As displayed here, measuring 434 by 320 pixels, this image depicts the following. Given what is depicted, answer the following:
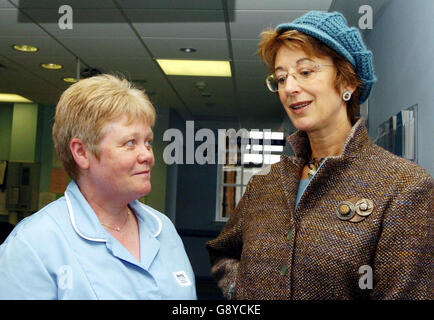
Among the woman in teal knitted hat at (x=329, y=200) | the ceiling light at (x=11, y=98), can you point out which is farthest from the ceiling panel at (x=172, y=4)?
the ceiling light at (x=11, y=98)

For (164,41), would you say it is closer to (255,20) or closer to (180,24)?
(180,24)

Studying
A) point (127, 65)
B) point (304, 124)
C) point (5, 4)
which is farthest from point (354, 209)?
point (127, 65)

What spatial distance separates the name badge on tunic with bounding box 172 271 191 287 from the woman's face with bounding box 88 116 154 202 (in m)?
0.15

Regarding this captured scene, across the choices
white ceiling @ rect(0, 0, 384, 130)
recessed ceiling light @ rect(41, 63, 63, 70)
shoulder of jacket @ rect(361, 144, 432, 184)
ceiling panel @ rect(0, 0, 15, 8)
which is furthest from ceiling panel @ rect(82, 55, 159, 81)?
shoulder of jacket @ rect(361, 144, 432, 184)

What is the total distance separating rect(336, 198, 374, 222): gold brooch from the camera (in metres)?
0.66

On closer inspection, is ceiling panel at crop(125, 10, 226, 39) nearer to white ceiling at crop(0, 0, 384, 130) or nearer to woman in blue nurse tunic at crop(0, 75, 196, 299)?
white ceiling at crop(0, 0, 384, 130)

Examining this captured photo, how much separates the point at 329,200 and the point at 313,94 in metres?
0.18

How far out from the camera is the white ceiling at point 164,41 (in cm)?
202

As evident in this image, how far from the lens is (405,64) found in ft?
4.33

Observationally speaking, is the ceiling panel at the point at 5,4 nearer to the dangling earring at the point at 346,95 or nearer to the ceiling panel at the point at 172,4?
the ceiling panel at the point at 172,4

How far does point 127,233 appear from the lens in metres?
0.76

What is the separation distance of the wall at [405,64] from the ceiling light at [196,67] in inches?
45.8
